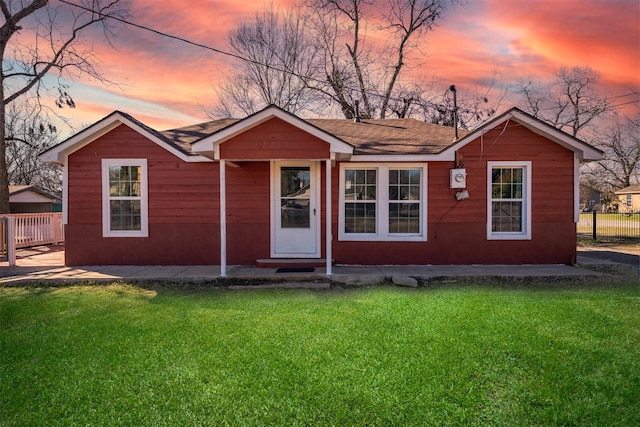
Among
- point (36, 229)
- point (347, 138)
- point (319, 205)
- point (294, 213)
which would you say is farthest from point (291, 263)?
point (36, 229)

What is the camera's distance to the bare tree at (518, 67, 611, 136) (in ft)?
99.1

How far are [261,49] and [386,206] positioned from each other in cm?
1927

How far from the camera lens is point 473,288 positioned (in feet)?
24.0

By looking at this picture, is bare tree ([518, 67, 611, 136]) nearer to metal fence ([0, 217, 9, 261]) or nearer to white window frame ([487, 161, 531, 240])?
white window frame ([487, 161, 531, 240])

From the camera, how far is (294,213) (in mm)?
9234

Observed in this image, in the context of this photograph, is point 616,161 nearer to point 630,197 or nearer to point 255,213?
point 630,197

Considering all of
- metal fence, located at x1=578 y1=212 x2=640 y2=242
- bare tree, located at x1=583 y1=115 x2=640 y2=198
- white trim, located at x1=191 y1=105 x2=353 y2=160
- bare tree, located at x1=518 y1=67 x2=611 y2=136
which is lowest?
metal fence, located at x1=578 y1=212 x2=640 y2=242

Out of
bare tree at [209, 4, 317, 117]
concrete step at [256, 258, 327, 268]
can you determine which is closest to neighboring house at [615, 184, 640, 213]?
bare tree at [209, 4, 317, 117]

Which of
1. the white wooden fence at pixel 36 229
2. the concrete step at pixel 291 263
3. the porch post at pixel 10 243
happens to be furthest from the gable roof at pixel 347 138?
the white wooden fence at pixel 36 229

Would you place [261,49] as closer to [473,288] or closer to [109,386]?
[473,288]

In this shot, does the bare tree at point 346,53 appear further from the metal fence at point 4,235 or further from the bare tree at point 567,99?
the metal fence at point 4,235

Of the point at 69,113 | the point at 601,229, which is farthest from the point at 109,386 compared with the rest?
the point at 601,229

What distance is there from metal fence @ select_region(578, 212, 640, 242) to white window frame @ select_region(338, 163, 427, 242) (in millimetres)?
11913

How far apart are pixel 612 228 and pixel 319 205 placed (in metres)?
18.9
